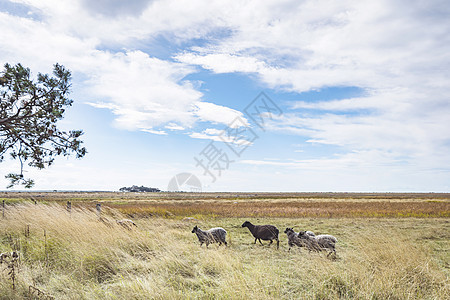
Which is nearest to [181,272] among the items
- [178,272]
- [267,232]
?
[178,272]

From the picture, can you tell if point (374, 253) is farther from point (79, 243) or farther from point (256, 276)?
point (79, 243)

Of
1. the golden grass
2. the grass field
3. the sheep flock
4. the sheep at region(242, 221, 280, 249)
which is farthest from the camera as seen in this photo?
the golden grass

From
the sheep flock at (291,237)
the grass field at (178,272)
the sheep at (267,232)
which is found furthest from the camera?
the sheep at (267,232)

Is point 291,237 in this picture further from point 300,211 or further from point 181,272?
point 300,211

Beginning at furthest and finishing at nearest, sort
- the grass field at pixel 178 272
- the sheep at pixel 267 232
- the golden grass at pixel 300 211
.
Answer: the golden grass at pixel 300 211 → the sheep at pixel 267 232 → the grass field at pixel 178 272

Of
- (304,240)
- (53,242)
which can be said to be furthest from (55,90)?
(304,240)

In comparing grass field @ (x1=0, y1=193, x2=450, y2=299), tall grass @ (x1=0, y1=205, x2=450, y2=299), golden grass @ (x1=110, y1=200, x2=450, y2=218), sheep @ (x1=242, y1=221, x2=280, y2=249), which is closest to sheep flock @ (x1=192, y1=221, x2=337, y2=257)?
sheep @ (x1=242, y1=221, x2=280, y2=249)

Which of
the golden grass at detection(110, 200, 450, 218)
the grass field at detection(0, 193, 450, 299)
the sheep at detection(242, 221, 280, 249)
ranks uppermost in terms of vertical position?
the grass field at detection(0, 193, 450, 299)

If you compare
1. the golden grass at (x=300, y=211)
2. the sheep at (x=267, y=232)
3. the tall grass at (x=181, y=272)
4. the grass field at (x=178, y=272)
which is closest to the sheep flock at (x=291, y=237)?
the sheep at (x=267, y=232)

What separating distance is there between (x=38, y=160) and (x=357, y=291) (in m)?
12.7

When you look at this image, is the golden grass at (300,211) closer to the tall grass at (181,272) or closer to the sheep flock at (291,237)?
the sheep flock at (291,237)

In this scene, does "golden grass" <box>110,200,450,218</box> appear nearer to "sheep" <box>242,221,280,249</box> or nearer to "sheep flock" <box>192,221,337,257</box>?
"sheep flock" <box>192,221,337,257</box>

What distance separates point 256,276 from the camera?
14.9 ft

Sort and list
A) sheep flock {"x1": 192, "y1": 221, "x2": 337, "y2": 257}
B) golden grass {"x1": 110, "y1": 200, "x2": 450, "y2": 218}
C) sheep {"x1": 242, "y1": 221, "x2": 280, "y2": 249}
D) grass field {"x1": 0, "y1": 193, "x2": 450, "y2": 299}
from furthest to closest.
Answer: golden grass {"x1": 110, "y1": 200, "x2": 450, "y2": 218}
sheep {"x1": 242, "y1": 221, "x2": 280, "y2": 249}
sheep flock {"x1": 192, "y1": 221, "x2": 337, "y2": 257}
grass field {"x1": 0, "y1": 193, "x2": 450, "y2": 299}
